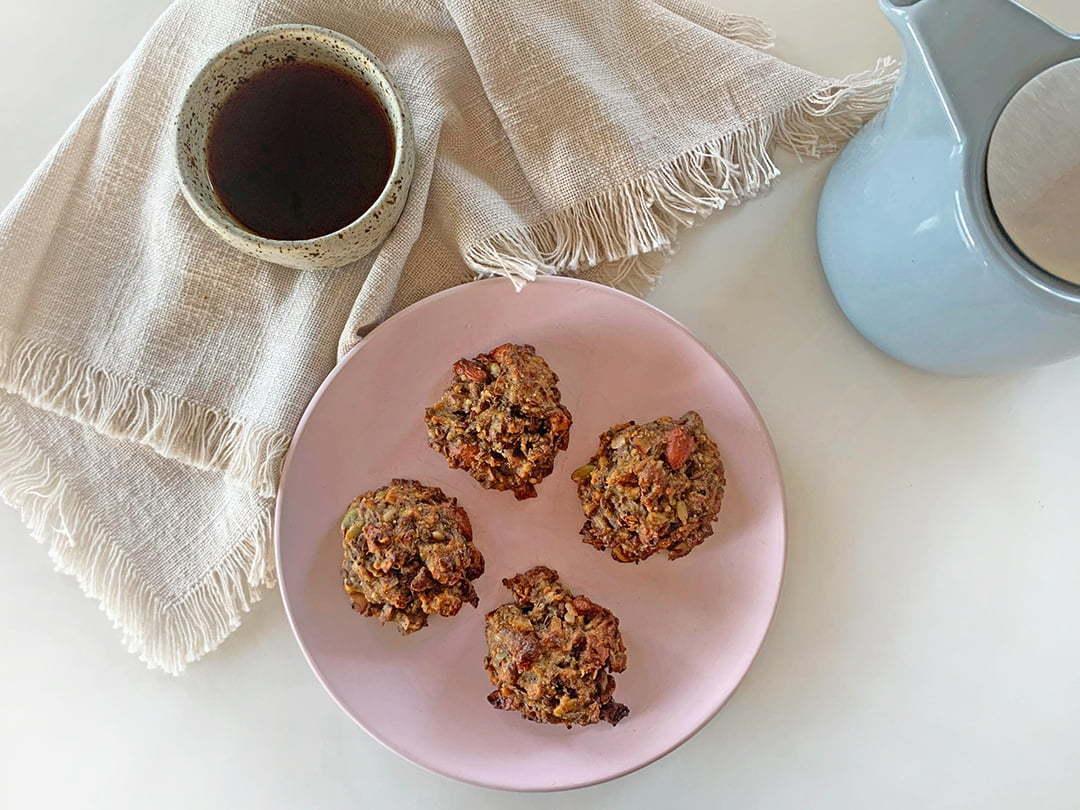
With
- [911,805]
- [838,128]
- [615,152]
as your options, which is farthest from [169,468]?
[911,805]

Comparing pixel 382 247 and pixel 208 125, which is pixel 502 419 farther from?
pixel 208 125

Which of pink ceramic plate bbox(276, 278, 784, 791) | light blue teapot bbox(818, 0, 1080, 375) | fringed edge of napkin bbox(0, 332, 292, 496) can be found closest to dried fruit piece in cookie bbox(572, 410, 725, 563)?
pink ceramic plate bbox(276, 278, 784, 791)

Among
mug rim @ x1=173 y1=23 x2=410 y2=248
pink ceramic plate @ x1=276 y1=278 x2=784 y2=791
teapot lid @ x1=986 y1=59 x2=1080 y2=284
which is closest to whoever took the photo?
teapot lid @ x1=986 y1=59 x2=1080 y2=284

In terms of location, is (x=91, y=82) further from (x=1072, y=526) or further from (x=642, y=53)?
(x=1072, y=526)

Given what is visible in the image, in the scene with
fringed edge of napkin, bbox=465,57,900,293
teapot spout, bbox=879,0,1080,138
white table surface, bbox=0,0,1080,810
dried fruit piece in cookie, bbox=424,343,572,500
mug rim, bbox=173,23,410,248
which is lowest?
white table surface, bbox=0,0,1080,810

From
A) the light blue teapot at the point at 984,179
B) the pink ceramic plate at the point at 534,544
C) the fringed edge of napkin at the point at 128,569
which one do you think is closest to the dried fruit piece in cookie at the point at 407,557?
the pink ceramic plate at the point at 534,544

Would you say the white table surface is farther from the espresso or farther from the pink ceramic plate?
the espresso
